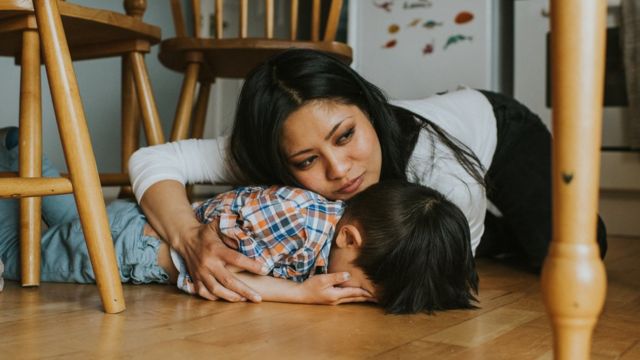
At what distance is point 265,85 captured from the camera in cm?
116

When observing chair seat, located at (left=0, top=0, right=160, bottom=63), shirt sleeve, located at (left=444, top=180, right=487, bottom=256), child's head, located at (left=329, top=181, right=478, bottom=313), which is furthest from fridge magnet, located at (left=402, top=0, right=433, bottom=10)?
child's head, located at (left=329, top=181, right=478, bottom=313)

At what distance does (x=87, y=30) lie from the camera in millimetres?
1284

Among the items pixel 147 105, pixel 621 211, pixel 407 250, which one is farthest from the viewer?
pixel 621 211

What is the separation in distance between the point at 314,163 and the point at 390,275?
215mm

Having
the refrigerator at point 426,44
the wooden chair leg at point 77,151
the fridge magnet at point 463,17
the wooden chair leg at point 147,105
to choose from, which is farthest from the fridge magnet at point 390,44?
the wooden chair leg at point 77,151

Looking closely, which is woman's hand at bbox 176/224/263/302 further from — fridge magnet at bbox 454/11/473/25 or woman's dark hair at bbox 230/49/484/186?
fridge magnet at bbox 454/11/473/25

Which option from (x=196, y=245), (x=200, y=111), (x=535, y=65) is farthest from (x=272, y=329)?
(x=535, y=65)

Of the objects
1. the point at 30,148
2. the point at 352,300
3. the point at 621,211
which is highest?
the point at 30,148

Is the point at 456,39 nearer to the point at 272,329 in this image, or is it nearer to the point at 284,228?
the point at 284,228

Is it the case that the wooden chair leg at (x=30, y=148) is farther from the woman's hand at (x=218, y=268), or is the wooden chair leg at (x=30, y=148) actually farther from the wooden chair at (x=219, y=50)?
the wooden chair at (x=219, y=50)

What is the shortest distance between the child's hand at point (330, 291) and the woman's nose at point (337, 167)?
0.15 meters

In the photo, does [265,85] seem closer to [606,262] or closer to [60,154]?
[606,262]

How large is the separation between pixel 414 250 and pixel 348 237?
10 cm

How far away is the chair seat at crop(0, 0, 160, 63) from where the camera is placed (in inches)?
44.3
